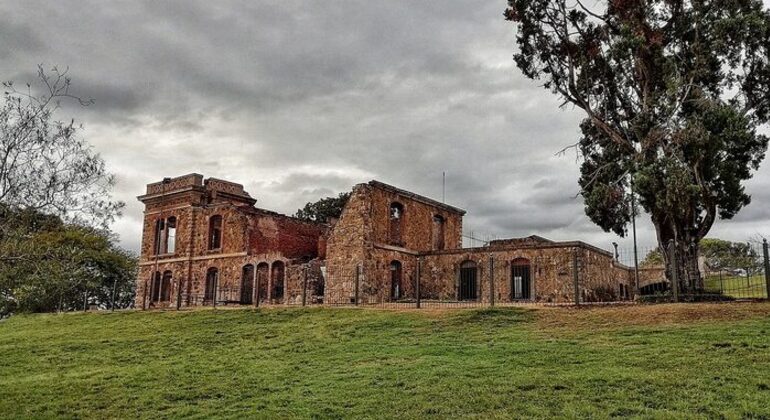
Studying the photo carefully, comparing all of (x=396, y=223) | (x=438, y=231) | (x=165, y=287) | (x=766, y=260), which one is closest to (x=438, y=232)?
(x=438, y=231)

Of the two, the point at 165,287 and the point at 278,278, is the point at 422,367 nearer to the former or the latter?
the point at 278,278

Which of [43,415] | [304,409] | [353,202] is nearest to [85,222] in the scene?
[43,415]

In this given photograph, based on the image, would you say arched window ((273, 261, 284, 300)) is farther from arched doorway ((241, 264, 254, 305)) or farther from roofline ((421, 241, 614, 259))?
roofline ((421, 241, 614, 259))

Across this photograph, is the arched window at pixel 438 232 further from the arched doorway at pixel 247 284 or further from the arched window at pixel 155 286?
the arched window at pixel 155 286

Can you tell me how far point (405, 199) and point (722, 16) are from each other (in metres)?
15.8

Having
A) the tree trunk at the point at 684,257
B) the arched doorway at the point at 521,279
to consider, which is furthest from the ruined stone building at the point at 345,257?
the tree trunk at the point at 684,257

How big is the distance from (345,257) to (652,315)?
15.4 m

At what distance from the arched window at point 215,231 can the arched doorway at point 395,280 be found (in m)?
10.8

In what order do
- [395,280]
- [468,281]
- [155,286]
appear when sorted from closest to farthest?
[468,281]
[395,280]
[155,286]

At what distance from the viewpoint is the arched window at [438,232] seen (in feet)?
111

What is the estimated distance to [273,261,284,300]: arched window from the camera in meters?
31.9

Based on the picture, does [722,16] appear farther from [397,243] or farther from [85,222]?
[85,222]

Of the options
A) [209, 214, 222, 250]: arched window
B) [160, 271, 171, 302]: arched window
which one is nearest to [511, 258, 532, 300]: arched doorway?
[209, 214, 222, 250]: arched window

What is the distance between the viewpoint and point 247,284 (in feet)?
108
